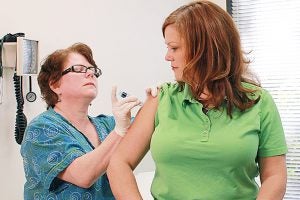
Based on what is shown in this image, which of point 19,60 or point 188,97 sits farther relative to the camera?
Answer: point 19,60

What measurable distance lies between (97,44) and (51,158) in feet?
4.01

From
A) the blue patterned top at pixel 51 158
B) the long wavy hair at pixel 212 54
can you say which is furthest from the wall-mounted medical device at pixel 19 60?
the long wavy hair at pixel 212 54

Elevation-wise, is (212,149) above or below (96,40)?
below

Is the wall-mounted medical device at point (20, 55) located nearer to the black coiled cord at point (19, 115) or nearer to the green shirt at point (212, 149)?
the black coiled cord at point (19, 115)

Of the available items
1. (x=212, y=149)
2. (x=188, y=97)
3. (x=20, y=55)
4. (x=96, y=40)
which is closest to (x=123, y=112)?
(x=188, y=97)

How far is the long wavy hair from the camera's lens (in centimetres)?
118

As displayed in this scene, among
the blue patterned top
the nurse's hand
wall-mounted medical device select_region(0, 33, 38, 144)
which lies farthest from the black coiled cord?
the nurse's hand

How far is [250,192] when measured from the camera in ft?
3.81

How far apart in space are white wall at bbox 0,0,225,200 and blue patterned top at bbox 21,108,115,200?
21.3 inches

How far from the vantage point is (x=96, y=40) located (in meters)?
2.67

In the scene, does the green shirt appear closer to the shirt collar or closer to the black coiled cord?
the shirt collar

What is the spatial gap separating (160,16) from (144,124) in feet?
6.57

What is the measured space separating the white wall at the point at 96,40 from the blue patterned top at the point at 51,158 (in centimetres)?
54

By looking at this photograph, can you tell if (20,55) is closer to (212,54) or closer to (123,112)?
(123,112)
